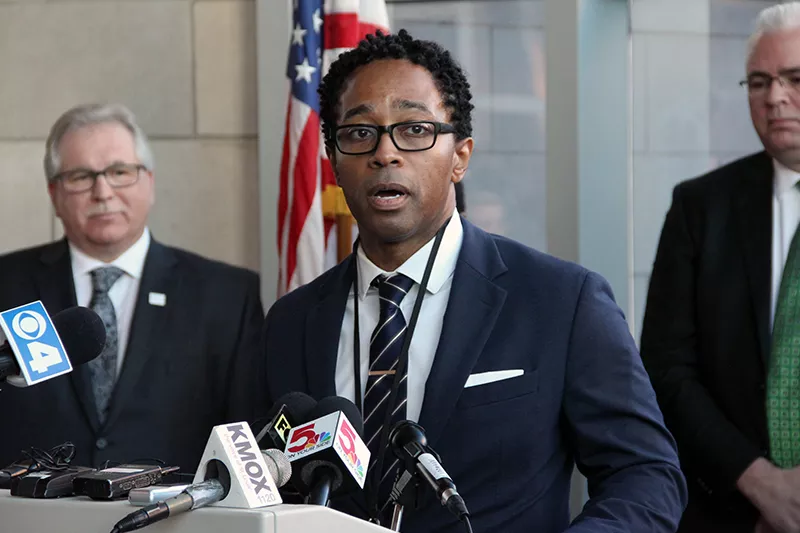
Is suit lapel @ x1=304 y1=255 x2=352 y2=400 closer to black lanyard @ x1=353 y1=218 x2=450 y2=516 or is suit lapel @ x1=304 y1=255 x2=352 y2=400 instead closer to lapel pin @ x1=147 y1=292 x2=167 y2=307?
black lanyard @ x1=353 y1=218 x2=450 y2=516

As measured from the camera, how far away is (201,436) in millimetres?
3691

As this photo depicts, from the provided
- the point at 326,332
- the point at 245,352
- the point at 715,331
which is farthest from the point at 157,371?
the point at 715,331

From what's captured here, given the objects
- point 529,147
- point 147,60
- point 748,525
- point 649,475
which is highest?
A: point 147,60

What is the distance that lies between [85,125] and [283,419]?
7.99 ft

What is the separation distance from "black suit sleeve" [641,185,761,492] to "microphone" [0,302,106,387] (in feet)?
6.79

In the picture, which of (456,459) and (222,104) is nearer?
(456,459)

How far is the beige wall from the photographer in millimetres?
5016

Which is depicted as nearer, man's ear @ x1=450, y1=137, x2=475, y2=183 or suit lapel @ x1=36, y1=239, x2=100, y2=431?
man's ear @ x1=450, y1=137, x2=475, y2=183

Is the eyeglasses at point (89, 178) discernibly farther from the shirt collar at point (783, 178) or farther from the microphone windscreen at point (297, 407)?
the microphone windscreen at point (297, 407)

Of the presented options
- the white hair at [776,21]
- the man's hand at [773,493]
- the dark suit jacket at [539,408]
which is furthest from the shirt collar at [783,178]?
the dark suit jacket at [539,408]

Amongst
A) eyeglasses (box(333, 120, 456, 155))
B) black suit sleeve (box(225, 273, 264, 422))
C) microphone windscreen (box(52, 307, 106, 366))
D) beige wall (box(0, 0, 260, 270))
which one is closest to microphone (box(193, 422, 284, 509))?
microphone windscreen (box(52, 307, 106, 366))

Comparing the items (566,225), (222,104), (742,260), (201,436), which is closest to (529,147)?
(566,225)

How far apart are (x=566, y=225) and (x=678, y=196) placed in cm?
104

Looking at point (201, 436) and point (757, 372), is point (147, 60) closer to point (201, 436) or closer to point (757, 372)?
point (201, 436)
